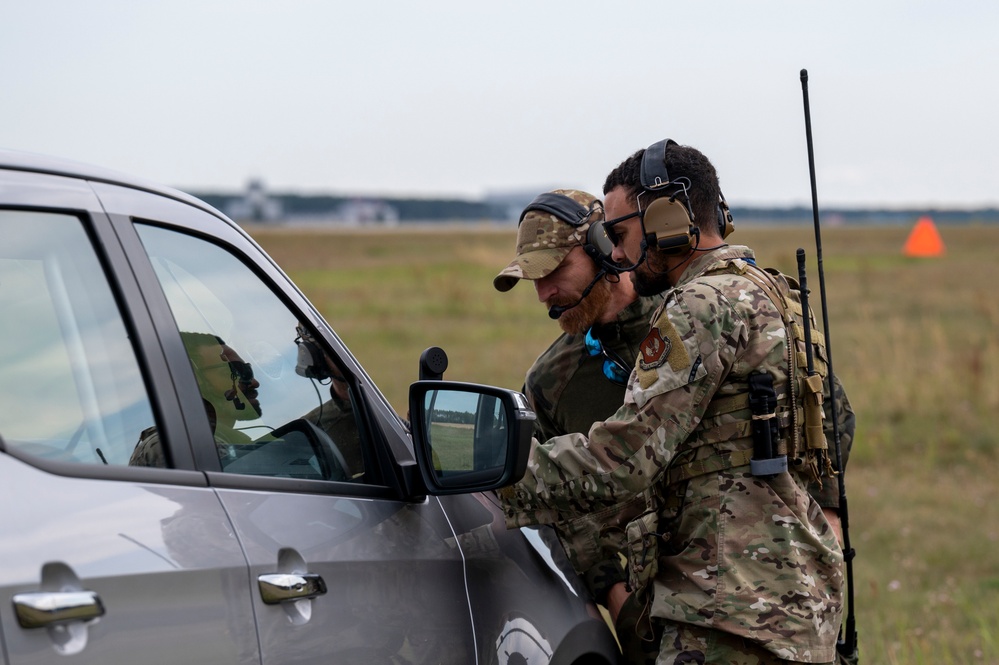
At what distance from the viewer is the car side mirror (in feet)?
7.75

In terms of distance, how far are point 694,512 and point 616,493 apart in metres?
0.24

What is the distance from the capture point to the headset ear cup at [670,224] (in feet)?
9.77

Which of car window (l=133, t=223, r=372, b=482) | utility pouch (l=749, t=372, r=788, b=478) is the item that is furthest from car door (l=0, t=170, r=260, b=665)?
utility pouch (l=749, t=372, r=788, b=478)

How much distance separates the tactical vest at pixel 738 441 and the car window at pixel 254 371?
2.66ft

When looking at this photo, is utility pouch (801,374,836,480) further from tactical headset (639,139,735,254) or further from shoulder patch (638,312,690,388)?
tactical headset (639,139,735,254)

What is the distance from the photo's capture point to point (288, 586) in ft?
6.51

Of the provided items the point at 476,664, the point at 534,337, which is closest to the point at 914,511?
the point at 476,664

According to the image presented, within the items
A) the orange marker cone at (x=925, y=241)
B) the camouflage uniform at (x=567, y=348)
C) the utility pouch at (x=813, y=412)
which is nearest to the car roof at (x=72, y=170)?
the utility pouch at (x=813, y=412)

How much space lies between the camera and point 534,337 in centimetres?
1845

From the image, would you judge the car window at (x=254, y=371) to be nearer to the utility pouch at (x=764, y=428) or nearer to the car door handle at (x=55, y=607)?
the car door handle at (x=55, y=607)

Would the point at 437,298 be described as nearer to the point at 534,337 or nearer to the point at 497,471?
the point at 534,337

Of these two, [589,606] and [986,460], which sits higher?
[589,606]

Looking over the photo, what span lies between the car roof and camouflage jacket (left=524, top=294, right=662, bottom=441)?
5.71 feet

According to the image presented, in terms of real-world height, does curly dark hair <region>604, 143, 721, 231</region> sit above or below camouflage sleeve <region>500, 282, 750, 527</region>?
above
